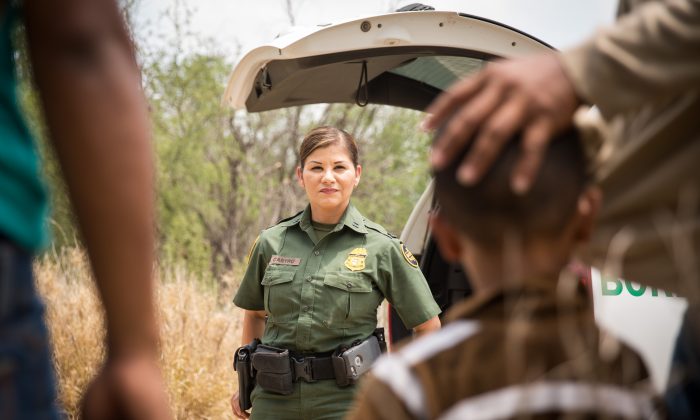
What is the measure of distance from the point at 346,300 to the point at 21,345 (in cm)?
311

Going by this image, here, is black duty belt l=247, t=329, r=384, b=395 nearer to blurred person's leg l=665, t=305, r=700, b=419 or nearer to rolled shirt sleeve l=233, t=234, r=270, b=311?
rolled shirt sleeve l=233, t=234, r=270, b=311

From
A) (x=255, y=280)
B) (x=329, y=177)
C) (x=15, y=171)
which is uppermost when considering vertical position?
(x=15, y=171)

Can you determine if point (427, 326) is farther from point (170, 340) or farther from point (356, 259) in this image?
point (170, 340)

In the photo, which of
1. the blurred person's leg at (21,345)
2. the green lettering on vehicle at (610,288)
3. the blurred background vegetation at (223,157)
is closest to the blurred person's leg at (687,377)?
the blurred person's leg at (21,345)

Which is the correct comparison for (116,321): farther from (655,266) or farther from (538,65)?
(655,266)

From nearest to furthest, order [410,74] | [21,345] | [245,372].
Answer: [21,345], [245,372], [410,74]

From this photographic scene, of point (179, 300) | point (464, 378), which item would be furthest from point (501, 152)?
point (179, 300)

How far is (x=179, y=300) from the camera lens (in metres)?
6.99

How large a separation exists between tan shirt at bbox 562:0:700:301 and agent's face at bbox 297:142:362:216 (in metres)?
2.84

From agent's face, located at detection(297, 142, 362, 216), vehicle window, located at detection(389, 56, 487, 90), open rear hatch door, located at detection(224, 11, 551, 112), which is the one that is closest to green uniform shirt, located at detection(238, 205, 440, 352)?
agent's face, located at detection(297, 142, 362, 216)

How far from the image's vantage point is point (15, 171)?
1091mm

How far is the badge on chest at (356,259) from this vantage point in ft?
13.8

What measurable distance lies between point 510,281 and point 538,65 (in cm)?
36

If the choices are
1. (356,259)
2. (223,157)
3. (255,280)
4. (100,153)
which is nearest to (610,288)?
(356,259)
